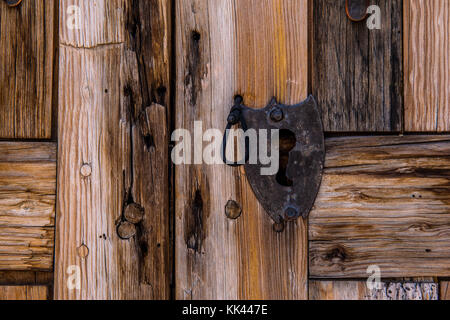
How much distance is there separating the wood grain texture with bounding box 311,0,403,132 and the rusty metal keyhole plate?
0.05 m

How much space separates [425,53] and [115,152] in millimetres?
755

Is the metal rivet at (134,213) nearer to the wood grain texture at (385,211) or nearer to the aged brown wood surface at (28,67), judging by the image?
the aged brown wood surface at (28,67)

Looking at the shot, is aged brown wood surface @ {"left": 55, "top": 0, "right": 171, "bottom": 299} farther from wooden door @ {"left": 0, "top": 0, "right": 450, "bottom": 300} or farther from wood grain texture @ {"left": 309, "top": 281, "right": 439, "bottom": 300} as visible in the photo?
wood grain texture @ {"left": 309, "top": 281, "right": 439, "bottom": 300}

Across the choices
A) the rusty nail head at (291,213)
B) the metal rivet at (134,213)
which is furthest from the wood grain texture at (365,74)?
the metal rivet at (134,213)

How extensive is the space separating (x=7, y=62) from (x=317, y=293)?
913mm

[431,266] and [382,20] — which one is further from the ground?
[382,20]

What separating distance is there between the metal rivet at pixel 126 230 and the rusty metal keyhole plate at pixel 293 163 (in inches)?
11.7

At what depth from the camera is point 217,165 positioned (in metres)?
0.76

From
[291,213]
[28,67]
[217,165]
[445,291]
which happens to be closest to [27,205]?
[28,67]

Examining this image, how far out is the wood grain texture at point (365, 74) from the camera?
751mm

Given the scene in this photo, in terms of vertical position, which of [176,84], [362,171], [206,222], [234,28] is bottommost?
[206,222]

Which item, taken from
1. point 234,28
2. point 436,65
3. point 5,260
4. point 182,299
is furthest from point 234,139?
point 5,260

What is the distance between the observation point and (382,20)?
2.47 feet

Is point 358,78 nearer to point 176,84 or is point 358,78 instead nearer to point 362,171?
point 362,171
